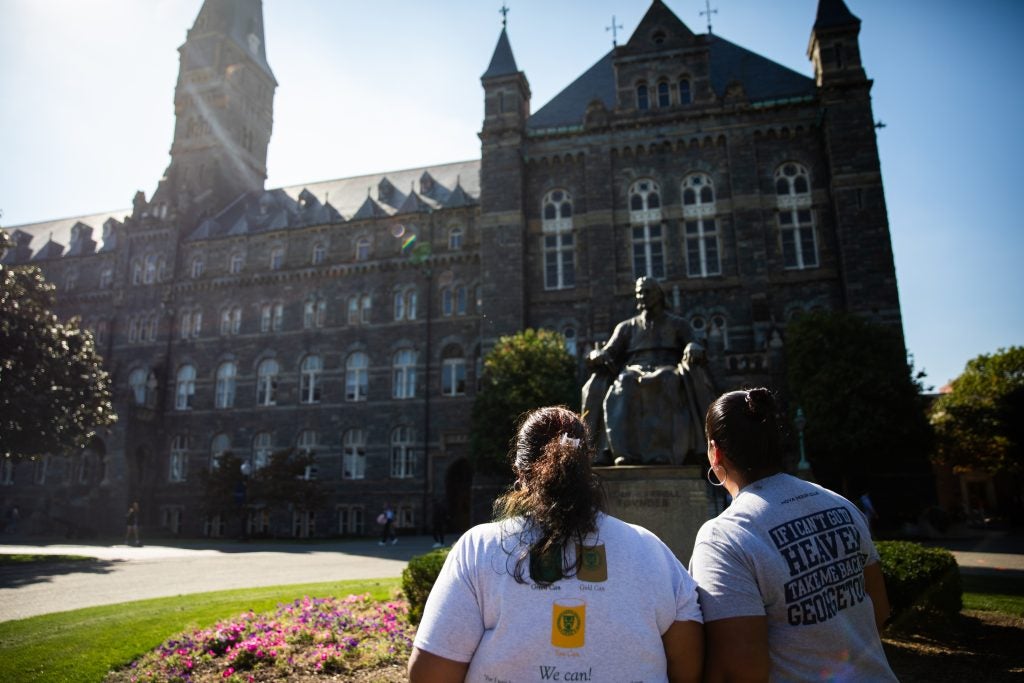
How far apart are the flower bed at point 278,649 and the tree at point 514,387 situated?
15657 mm

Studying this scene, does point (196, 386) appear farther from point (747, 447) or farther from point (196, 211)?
point (747, 447)

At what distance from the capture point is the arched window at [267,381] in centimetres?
3628

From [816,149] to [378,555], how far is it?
78.5ft

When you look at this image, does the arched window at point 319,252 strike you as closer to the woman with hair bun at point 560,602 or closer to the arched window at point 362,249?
the arched window at point 362,249

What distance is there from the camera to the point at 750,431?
108 inches

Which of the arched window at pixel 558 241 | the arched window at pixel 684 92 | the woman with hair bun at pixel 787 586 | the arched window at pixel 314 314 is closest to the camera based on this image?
the woman with hair bun at pixel 787 586

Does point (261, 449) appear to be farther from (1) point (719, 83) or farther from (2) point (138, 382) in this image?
(1) point (719, 83)

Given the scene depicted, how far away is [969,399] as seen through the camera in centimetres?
3694

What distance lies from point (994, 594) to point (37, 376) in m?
26.7

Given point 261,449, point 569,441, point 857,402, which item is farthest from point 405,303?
point 569,441

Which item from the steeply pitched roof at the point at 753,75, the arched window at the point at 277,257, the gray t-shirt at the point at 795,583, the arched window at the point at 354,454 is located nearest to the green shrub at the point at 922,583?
the gray t-shirt at the point at 795,583

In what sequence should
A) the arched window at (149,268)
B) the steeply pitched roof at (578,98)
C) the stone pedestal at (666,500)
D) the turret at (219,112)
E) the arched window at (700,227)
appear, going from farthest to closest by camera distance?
the turret at (219,112) → the arched window at (149,268) → the steeply pitched roof at (578,98) → the arched window at (700,227) → the stone pedestal at (666,500)

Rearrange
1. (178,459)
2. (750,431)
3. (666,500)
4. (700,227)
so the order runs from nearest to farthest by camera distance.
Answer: (750,431) < (666,500) < (700,227) < (178,459)

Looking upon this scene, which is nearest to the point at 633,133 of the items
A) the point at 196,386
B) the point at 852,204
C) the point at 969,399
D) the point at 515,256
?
the point at 515,256
